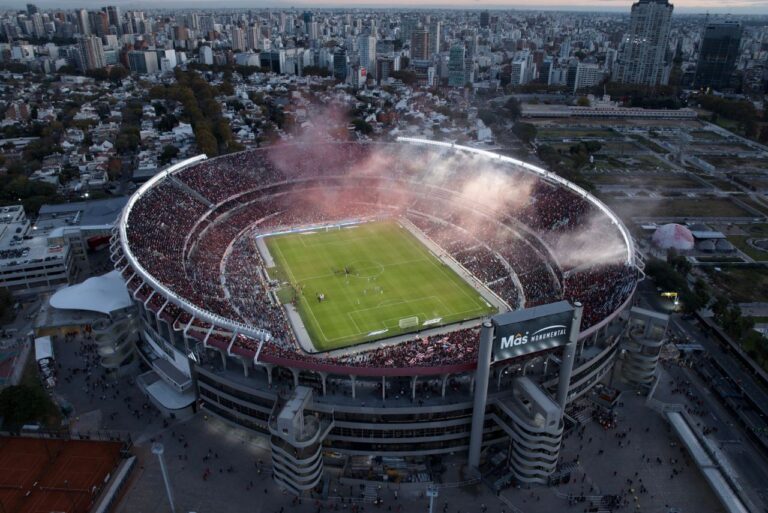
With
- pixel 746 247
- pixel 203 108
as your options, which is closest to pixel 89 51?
pixel 203 108

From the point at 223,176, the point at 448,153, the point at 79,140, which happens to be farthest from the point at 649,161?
the point at 79,140

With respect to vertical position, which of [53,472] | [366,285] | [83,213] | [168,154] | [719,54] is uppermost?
[719,54]

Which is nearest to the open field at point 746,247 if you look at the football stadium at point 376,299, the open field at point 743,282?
the open field at point 743,282

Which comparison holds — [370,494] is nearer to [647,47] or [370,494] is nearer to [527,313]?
[527,313]

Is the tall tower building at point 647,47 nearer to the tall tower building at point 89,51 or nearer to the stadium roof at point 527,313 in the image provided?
the stadium roof at point 527,313

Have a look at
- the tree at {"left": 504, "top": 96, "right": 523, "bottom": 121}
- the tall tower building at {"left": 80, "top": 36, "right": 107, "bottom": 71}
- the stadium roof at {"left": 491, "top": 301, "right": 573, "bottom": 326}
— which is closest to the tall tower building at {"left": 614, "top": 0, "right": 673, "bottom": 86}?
the tree at {"left": 504, "top": 96, "right": 523, "bottom": 121}

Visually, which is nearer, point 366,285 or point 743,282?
point 366,285

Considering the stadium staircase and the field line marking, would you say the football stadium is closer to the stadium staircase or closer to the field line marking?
the field line marking
